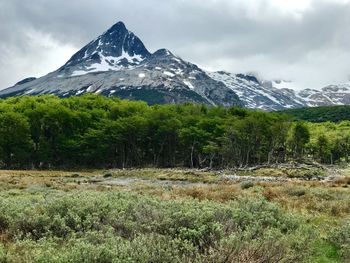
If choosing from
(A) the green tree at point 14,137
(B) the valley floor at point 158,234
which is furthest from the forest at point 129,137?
(B) the valley floor at point 158,234

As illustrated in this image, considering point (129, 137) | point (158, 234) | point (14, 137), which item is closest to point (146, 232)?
point (158, 234)

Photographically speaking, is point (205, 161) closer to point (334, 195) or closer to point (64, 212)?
point (334, 195)

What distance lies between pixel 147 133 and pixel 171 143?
7.48 metres

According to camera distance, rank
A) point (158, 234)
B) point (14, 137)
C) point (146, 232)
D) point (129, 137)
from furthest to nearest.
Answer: point (129, 137), point (14, 137), point (146, 232), point (158, 234)

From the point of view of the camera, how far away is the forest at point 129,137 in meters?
96.8

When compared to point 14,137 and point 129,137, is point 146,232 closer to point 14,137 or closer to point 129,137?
point 14,137

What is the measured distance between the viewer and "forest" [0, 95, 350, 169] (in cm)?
9675

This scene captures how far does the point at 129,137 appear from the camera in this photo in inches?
4097

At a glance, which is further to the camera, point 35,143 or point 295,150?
point 295,150

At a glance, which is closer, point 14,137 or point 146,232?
point 146,232

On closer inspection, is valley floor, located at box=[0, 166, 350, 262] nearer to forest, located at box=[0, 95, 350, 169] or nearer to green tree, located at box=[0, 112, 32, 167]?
forest, located at box=[0, 95, 350, 169]

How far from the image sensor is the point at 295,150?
414 ft

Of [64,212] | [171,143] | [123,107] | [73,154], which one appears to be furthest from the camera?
[123,107]

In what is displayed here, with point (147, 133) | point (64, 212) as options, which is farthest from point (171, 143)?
point (64, 212)
